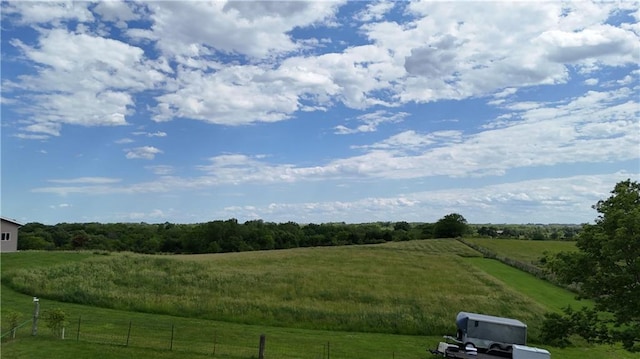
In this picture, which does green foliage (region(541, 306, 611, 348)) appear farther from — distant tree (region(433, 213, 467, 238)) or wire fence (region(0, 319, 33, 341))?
distant tree (region(433, 213, 467, 238))

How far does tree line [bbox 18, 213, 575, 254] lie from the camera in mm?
100562

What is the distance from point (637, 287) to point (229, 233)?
112 m

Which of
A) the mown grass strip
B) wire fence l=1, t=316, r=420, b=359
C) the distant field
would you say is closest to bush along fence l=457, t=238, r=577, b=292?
the mown grass strip

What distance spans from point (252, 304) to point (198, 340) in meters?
10.4

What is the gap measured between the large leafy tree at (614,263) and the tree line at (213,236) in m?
88.8

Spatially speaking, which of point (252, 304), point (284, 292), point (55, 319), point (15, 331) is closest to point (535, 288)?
point (284, 292)

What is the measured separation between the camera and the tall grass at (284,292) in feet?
110

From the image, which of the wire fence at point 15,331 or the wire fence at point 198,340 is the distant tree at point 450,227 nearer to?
the wire fence at point 198,340

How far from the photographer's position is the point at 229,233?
402 feet

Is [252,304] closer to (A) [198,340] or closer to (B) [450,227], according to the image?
(A) [198,340]

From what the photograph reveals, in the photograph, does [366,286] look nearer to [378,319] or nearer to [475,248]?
[378,319]

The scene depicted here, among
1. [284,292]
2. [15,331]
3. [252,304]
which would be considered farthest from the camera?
[284,292]

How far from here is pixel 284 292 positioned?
4041 cm

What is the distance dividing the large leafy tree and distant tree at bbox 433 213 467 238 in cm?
12792
